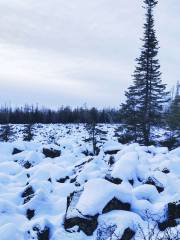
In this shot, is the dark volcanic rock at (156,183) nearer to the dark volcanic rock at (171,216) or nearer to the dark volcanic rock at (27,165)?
the dark volcanic rock at (171,216)

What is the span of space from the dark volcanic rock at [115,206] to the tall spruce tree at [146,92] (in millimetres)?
15757

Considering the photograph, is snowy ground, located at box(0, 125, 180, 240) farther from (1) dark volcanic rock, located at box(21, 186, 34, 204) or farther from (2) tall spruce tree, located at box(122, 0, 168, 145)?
(2) tall spruce tree, located at box(122, 0, 168, 145)

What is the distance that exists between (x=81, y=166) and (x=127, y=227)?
6.19 m

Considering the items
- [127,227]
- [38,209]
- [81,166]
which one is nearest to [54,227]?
[38,209]

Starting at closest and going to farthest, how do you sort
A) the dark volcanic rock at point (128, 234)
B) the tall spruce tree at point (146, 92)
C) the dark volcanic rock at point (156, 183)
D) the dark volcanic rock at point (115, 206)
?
the dark volcanic rock at point (128, 234) → the dark volcanic rock at point (115, 206) → the dark volcanic rock at point (156, 183) → the tall spruce tree at point (146, 92)

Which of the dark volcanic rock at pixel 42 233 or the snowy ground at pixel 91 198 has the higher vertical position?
the snowy ground at pixel 91 198

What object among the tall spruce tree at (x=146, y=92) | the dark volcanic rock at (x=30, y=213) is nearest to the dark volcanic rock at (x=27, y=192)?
the dark volcanic rock at (x=30, y=213)

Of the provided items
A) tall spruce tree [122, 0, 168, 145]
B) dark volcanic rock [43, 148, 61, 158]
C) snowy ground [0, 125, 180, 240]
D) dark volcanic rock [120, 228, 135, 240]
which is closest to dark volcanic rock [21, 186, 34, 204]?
snowy ground [0, 125, 180, 240]

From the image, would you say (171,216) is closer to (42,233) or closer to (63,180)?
(42,233)

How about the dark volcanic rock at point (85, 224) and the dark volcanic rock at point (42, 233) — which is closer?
the dark volcanic rock at point (42, 233)

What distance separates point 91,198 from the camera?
984 cm

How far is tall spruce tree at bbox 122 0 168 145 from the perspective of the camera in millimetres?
26062

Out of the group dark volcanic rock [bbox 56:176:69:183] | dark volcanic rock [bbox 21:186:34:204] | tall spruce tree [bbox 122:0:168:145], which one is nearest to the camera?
dark volcanic rock [bbox 21:186:34:204]

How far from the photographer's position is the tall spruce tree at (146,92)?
2606 cm
